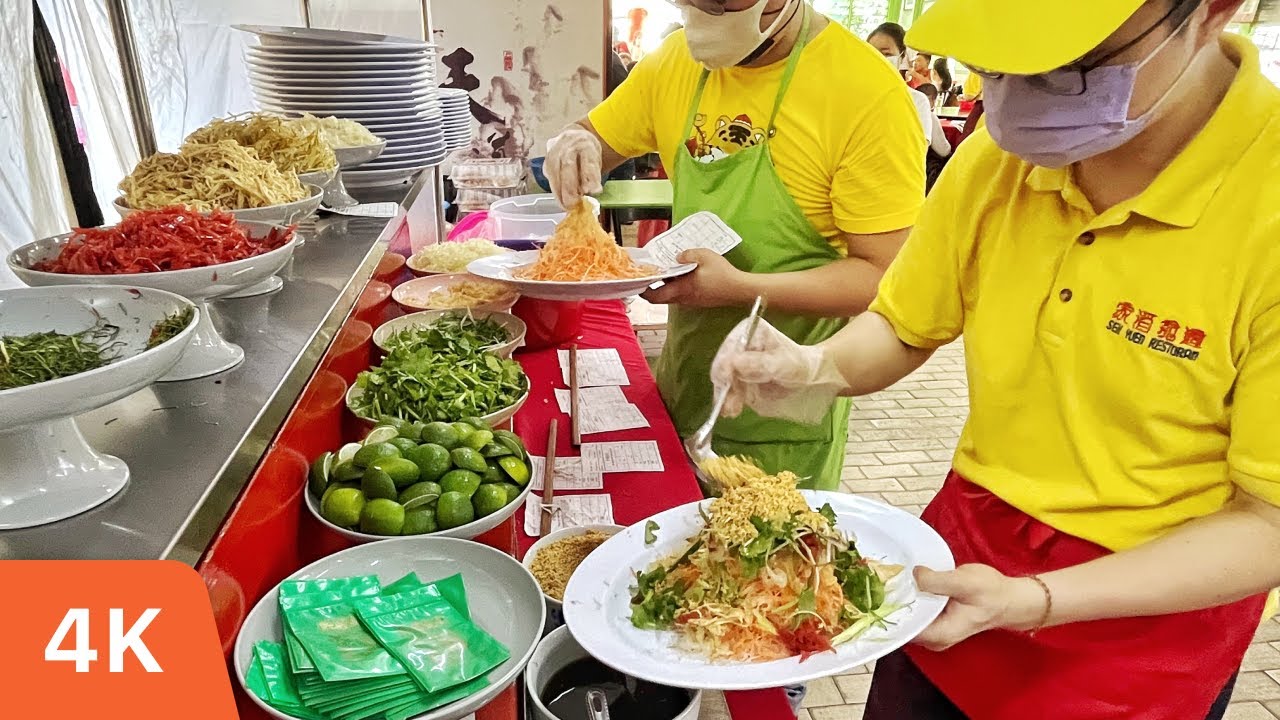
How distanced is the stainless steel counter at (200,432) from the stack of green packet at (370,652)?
25 cm

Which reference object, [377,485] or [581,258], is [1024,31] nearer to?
[377,485]

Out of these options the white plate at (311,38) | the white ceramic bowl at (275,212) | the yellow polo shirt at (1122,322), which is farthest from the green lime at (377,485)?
the white plate at (311,38)

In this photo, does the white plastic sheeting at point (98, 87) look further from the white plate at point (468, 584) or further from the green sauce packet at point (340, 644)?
the green sauce packet at point (340, 644)

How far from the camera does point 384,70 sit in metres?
2.79

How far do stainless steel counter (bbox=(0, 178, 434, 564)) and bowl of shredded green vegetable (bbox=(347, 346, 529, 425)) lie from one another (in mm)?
262

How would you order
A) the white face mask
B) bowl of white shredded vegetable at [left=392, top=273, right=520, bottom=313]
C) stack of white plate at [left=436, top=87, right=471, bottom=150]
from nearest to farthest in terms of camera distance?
1. the white face mask
2. bowl of white shredded vegetable at [left=392, top=273, right=520, bottom=313]
3. stack of white plate at [left=436, top=87, right=471, bottom=150]

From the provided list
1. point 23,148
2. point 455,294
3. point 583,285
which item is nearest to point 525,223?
point 455,294

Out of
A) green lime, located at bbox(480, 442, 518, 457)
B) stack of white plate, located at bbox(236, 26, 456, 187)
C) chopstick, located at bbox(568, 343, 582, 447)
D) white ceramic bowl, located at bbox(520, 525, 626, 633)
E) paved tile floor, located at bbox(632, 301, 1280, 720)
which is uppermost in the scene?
stack of white plate, located at bbox(236, 26, 456, 187)

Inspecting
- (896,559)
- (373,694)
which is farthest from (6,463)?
(896,559)

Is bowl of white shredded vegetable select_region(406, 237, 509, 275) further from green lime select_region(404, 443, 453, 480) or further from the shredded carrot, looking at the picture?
green lime select_region(404, 443, 453, 480)

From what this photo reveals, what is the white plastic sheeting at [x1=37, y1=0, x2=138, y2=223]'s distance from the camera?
7.55ft

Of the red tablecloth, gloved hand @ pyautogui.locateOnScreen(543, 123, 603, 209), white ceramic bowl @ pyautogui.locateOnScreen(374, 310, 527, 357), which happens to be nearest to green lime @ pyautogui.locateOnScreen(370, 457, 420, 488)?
the red tablecloth

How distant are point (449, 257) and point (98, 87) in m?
1.28

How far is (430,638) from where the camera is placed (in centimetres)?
126
